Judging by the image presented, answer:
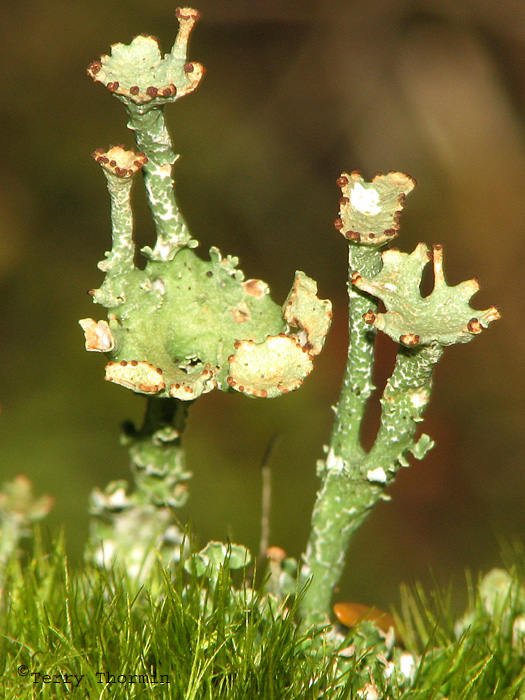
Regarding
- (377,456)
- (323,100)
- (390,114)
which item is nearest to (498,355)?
(390,114)

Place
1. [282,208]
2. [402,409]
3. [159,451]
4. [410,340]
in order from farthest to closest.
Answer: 1. [282,208]
2. [159,451]
3. [402,409]
4. [410,340]

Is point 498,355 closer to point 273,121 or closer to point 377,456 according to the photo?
point 273,121

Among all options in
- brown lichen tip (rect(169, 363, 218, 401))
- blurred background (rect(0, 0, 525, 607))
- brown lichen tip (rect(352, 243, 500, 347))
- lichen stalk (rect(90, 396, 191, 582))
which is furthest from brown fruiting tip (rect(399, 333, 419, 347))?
blurred background (rect(0, 0, 525, 607))

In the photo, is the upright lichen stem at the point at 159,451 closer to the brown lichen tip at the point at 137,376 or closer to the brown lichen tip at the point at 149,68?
the brown lichen tip at the point at 137,376

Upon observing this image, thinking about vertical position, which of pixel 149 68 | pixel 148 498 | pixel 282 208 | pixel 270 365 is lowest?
pixel 148 498

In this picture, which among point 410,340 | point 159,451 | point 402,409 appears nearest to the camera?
point 410,340

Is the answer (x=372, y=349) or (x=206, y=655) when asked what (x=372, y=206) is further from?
(x=206, y=655)

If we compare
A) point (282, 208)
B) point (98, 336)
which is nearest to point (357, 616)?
point (98, 336)
